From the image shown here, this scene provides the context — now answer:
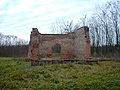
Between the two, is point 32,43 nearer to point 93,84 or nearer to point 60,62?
point 60,62

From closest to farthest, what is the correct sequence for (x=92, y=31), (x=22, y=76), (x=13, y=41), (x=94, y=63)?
(x=22, y=76) < (x=94, y=63) < (x=92, y=31) < (x=13, y=41)

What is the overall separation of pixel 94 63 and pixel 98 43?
24697mm

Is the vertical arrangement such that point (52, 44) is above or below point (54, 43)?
below

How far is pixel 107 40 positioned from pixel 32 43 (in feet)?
67.2

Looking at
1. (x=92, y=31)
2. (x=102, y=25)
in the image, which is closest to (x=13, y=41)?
(x=92, y=31)

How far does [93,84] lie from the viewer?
24.9ft

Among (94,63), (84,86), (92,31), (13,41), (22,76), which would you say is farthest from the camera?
(13,41)

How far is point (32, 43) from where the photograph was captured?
20656mm

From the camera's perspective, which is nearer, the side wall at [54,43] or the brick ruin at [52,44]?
the brick ruin at [52,44]

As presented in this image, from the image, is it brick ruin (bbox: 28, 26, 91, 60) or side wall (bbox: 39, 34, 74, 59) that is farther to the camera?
side wall (bbox: 39, 34, 74, 59)

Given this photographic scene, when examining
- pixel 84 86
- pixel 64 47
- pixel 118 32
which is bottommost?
pixel 84 86

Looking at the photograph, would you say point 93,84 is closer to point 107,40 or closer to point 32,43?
point 32,43

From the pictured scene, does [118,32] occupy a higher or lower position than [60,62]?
higher

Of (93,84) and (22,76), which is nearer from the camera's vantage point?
(93,84)
